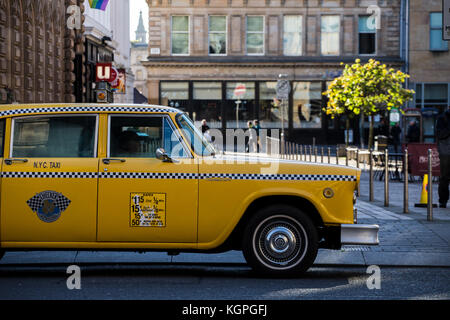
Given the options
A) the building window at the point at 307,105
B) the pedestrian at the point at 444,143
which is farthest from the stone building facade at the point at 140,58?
the pedestrian at the point at 444,143

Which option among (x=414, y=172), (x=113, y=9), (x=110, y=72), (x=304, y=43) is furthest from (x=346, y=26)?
(x=414, y=172)

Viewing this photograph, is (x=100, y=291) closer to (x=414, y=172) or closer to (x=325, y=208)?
(x=325, y=208)

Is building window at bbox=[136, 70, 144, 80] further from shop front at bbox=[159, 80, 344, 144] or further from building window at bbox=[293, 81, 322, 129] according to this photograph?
building window at bbox=[293, 81, 322, 129]

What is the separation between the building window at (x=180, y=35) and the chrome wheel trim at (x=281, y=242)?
38806 mm

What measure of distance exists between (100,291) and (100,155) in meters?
1.47

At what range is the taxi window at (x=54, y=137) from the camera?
24.8ft

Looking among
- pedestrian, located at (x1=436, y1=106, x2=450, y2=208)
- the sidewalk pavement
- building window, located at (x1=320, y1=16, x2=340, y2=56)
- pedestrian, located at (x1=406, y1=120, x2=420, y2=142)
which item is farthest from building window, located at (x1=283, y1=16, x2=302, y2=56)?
the sidewalk pavement

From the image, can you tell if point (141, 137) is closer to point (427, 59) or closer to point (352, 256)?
point (352, 256)

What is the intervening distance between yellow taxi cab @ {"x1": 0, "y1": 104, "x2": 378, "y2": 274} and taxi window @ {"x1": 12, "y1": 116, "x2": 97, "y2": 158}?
0.02 m

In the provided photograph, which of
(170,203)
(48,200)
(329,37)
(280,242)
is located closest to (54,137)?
(48,200)

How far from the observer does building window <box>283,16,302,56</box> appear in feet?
148

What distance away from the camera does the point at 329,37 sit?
45250mm

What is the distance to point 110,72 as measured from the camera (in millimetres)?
26672
